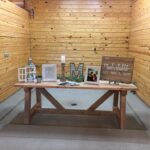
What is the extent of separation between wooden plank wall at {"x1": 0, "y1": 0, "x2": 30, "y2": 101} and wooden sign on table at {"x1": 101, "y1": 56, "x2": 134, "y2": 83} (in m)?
2.16

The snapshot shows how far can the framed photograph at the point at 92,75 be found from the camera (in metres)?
3.04

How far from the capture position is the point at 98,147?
8.07 feet

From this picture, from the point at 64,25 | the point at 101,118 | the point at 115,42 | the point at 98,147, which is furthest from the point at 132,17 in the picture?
the point at 98,147

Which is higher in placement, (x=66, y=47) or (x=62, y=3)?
(x=62, y=3)

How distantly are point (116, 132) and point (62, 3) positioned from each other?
423 cm

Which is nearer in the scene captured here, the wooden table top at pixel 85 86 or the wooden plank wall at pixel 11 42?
the wooden table top at pixel 85 86

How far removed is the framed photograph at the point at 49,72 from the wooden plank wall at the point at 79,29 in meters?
3.07

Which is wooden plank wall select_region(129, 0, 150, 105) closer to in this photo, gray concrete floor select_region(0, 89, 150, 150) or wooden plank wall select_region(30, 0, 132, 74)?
wooden plank wall select_region(30, 0, 132, 74)

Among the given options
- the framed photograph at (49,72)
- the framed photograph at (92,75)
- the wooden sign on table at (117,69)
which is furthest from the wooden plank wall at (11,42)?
the wooden sign on table at (117,69)

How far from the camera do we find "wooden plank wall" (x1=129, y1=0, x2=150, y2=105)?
428 cm

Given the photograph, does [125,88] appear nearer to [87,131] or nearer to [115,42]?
[87,131]

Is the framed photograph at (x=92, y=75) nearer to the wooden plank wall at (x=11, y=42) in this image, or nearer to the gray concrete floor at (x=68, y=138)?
the gray concrete floor at (x=68, y=138)

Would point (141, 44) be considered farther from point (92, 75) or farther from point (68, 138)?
point (68, 138)

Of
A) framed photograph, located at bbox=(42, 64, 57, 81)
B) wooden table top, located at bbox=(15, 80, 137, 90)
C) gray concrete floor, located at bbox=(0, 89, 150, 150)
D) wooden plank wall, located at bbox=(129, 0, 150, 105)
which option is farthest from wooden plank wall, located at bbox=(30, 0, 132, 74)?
wooden table top, located at bbox=(15, 80, 137, 90)
